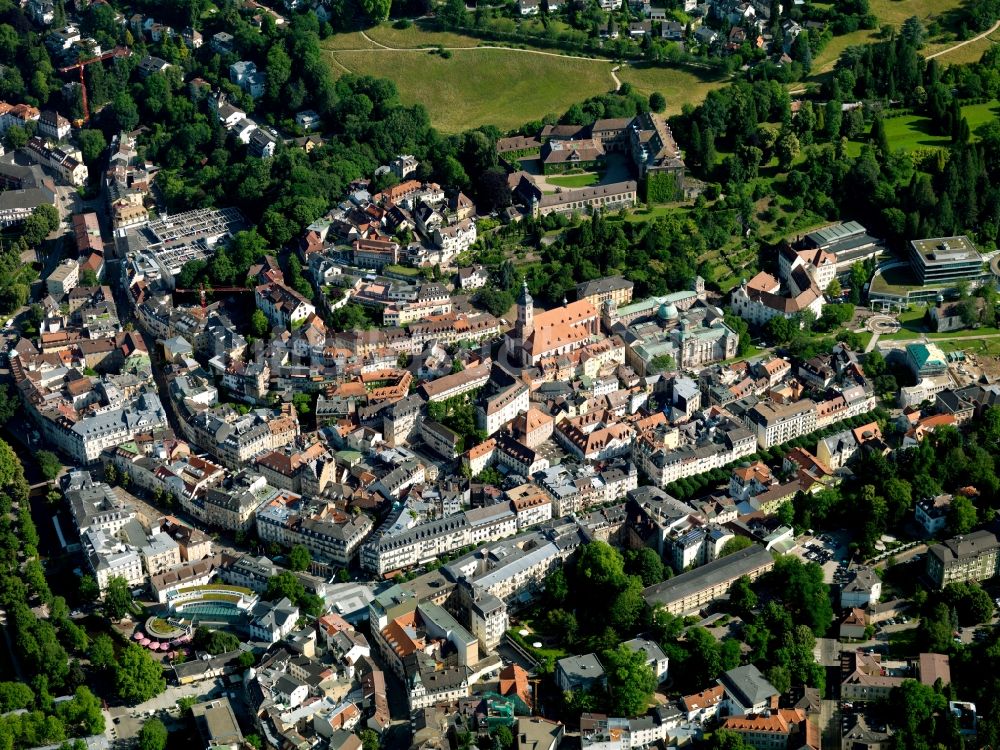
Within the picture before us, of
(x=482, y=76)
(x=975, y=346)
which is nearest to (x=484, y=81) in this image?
(x=482, y=76)

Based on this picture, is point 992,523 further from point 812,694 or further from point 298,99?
point 298,99

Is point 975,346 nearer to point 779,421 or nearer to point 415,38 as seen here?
point 779,421

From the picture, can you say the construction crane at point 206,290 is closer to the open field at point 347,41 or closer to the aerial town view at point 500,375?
the aerial town view at point 500,375

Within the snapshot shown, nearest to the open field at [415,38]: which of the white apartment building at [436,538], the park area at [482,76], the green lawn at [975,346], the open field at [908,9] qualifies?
the park area at [482,76]

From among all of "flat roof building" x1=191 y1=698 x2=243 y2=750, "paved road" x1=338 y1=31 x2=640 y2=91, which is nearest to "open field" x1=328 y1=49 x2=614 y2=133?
"paved road" x1=338 y1=31 x2=640 y2=91

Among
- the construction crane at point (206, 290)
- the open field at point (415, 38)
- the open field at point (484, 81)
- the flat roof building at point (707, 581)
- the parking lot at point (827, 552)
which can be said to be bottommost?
the parking lot at point (827, 552)

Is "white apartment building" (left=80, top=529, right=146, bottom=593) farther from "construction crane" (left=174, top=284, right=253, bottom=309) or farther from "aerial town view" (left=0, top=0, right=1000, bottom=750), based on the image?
"construction crane" (left=174, top=284, right=253, bottom=309)

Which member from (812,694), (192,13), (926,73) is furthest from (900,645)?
(192,13)
